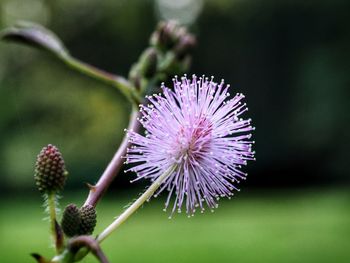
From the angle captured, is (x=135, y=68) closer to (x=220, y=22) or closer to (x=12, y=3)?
(x=12, y=3)

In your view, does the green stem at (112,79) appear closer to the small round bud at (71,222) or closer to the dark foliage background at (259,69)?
the small round bud at (71,222)

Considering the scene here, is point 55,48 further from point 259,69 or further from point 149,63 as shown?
point 259,69

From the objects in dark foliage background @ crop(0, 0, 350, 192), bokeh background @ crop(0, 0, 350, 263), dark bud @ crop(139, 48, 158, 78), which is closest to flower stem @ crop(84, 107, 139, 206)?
dark bud @ crop(139, 48, 158, 78)

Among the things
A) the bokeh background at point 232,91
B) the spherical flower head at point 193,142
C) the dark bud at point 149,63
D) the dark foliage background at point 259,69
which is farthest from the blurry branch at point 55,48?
the dark foliage background at point 259,69

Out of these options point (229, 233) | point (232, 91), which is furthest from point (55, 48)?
point (232, 91)

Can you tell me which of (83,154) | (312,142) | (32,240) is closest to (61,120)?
(83,154)
